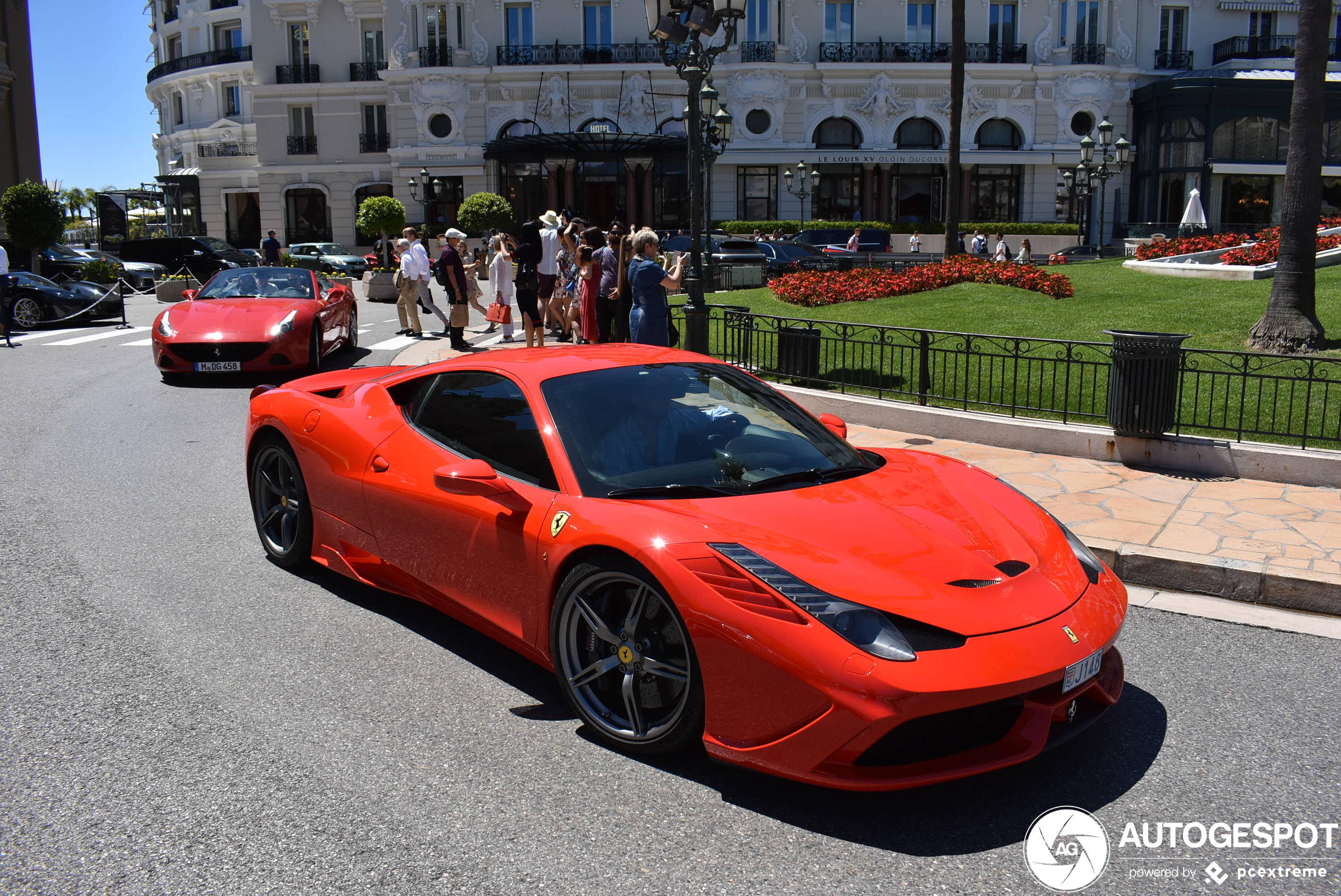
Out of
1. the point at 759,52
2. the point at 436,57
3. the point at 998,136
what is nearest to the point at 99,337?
the point at 436,57

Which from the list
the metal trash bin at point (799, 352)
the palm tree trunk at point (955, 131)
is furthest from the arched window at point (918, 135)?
the metal trash bin at point (799, 352)

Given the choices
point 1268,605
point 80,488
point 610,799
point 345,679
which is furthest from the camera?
point 80,488

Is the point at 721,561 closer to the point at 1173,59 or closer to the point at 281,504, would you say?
the point at 281,504

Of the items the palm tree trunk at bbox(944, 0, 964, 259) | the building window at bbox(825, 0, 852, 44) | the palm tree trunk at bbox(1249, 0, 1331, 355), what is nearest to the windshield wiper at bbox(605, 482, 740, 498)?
the palm tree trunk at bbox(1249, 0, 1331, 355)

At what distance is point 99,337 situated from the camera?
19.0 metres

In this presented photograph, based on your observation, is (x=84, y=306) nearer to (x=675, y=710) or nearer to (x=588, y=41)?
(x=675, y=710)

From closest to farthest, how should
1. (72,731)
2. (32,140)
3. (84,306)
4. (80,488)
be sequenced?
1. (72,731)
2. (80,488)
3. (84,306)
4. (32,140)

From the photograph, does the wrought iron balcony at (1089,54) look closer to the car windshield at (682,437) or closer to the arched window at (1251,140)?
the arched window at (1251,140)

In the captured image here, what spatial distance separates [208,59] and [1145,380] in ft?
206

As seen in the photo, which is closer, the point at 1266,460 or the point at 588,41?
the point at 1266,460

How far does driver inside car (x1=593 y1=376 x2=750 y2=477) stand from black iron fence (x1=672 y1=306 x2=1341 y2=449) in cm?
473

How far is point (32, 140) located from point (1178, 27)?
160 ft

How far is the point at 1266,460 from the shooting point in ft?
26.2

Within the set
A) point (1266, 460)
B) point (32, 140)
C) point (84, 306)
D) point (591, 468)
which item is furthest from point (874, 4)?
point (591, 468)
